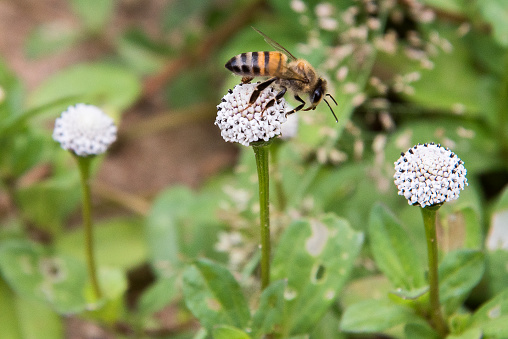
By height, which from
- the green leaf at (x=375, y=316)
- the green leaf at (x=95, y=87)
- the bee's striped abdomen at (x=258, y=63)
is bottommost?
the green leaf at (x=375, y=316)

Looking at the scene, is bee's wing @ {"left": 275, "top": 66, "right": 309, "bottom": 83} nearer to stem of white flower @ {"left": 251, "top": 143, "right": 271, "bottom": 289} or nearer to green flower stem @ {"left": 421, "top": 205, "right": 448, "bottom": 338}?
stem of white flower @ {"left": 251, "top": 143, "right": 271, "bottom": 289}

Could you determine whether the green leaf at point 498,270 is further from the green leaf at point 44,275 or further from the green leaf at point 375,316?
the green leaf at point 44,275

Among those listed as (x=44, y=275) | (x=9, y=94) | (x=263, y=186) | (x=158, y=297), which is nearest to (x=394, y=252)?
(x=263, y=186)

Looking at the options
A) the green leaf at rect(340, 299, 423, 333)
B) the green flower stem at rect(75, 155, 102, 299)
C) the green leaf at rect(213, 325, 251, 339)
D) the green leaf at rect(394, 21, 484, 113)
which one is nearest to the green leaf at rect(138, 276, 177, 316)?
the green flower stem at rect(75, 155, 102, 299)

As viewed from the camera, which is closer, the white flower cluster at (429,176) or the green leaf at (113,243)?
the white flower cluster at (429,176)

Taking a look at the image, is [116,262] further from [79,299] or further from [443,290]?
[443,290]

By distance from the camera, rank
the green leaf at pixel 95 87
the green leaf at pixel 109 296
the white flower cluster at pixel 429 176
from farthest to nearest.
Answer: the green leaf at pixel 95 87 → the green leaf at pixel 109 296 → the white flower cluster at pixel 429 176

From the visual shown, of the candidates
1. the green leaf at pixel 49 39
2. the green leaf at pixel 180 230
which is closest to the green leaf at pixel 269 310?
the green leaf at pixel 180 230
